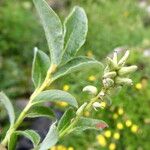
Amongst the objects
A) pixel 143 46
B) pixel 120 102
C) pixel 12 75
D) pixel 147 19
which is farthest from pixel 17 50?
pixel 147 19

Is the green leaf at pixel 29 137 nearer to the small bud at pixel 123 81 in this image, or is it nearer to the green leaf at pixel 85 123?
the green leaf at pixel 85 123

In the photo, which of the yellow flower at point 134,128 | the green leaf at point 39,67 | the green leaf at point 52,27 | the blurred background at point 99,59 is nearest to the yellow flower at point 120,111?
the blurred background at point 99,59

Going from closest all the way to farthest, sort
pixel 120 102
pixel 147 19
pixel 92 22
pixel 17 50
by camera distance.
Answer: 1. pixel 120 102
2. pixel 17 50
3. pixel 92 22
4. pixel 147 19

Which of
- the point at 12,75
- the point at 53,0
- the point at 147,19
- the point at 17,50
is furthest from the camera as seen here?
the point at 147,19

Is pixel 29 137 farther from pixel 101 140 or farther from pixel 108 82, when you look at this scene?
pixel 101 140

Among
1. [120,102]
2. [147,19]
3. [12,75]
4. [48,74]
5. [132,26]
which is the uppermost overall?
[48,74]

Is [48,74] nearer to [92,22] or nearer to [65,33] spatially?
[65,33]

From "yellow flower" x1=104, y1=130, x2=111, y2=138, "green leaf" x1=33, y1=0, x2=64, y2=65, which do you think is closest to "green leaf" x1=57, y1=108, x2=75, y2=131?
"green leaf" x1=33, y1=0, x2=64, y2=65

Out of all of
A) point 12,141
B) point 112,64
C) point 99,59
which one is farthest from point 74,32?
point 99,59

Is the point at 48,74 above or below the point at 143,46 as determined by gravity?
above
